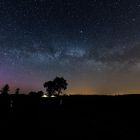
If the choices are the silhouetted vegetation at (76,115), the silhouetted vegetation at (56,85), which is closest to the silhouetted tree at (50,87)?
the silhouetted vegetation at (56,85)

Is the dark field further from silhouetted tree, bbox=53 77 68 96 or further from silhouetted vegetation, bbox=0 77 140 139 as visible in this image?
silhouetted tree, bbox=53 77 68 96

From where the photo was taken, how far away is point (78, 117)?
14.0 metres

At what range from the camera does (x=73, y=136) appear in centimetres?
1189

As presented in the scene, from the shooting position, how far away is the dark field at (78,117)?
38.5 feet

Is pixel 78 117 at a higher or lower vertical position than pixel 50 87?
lower

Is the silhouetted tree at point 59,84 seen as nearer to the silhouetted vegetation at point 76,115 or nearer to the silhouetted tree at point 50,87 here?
the silhouetted tree at point 50,87

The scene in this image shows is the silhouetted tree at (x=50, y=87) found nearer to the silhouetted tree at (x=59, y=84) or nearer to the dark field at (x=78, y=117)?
the silhouetted tree at (x=59, y=84)

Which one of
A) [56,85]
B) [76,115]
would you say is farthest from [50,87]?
[76,115]

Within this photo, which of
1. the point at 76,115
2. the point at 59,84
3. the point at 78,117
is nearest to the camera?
the point at 78,117

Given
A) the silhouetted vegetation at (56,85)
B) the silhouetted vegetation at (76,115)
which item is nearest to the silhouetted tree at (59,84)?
the silhouetted vegetation at (56,85)

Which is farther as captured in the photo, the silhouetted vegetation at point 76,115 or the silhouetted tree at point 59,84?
the silhouetted tree at point 59,84

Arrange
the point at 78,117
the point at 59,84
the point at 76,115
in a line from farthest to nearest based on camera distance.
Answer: the point at 59,84 → the point at 76,115 → the point at 78,117

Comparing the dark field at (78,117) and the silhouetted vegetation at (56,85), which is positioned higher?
the silhouetted vegetation at (56,85)

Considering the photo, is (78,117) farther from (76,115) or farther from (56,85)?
(56,85)
